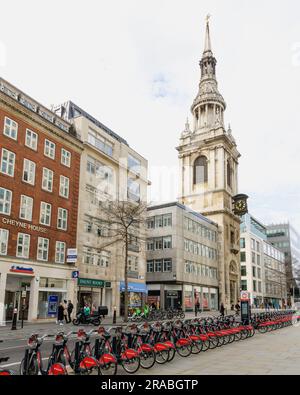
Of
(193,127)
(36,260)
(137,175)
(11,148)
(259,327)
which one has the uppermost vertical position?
(193,127)

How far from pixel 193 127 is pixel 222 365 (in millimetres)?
87024

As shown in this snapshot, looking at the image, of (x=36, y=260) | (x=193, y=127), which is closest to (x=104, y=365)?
(x=36, y=260)

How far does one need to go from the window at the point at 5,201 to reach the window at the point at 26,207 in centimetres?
132

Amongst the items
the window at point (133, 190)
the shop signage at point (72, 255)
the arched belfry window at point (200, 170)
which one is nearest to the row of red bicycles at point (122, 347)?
the shop signage at point (72, 255)

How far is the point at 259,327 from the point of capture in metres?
26.1

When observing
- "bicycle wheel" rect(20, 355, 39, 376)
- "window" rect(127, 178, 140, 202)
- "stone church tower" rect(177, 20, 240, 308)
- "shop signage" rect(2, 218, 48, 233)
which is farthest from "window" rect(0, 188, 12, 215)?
"stone church tower" rect(177, 20, 240, 308)

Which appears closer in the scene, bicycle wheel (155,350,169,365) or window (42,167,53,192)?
bicycle wheel (155,350,169,365)

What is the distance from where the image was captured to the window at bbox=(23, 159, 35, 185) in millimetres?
32619

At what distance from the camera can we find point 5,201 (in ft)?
99.3

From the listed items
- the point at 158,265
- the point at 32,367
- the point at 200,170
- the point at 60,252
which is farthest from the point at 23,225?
the point at 200,170

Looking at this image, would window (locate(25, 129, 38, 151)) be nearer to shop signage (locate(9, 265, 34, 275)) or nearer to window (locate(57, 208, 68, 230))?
window (locate(57, 208, 68, 230))

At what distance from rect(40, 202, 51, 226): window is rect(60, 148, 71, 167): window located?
15.6 ft

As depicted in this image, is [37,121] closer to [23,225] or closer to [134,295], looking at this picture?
[23,225]

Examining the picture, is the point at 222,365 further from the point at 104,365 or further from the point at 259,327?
the point at 259,327
